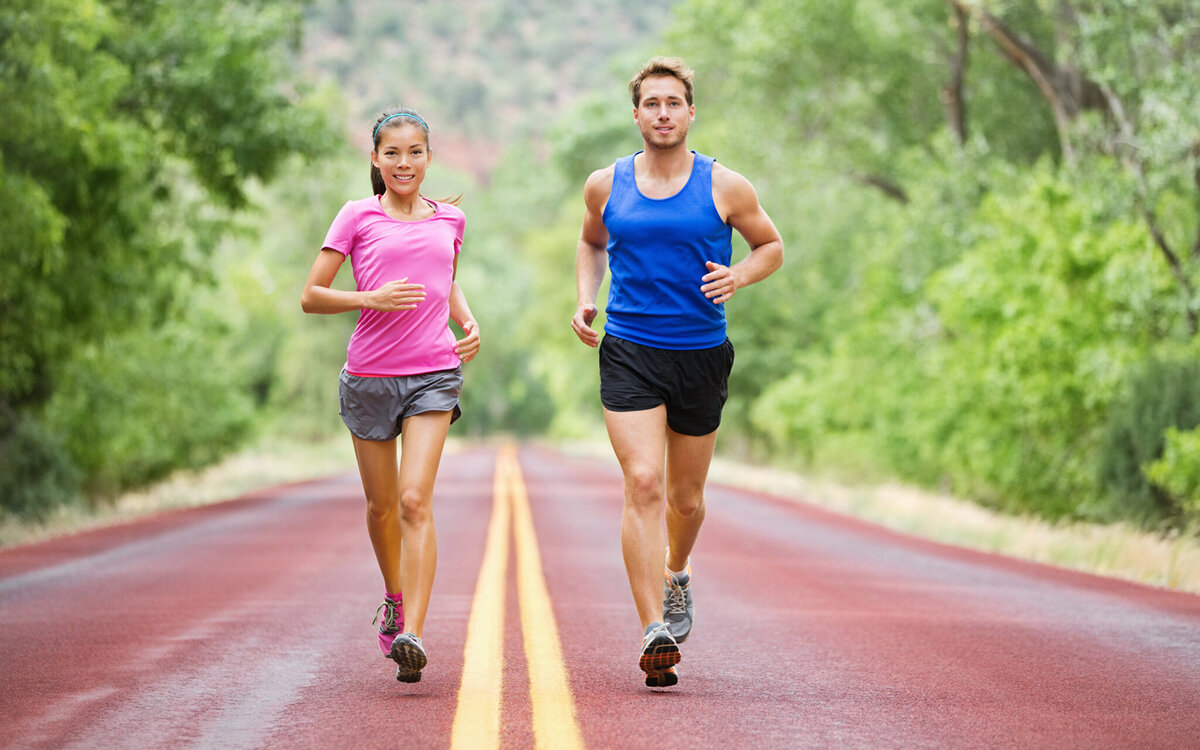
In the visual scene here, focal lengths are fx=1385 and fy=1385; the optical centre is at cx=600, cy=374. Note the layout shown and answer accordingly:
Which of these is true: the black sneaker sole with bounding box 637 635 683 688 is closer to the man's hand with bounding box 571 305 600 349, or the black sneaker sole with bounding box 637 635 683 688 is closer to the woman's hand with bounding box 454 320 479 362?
the man's hand with bounding box 571 305 600 349

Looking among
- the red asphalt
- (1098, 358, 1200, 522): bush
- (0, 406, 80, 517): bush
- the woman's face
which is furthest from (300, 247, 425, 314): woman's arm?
(0, 406, 80, 517): bush

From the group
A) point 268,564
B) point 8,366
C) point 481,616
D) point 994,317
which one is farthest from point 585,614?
point 994,317

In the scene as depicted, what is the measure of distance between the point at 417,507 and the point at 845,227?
31.9 metres

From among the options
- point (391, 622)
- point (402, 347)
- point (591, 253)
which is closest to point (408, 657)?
point (391, 622)

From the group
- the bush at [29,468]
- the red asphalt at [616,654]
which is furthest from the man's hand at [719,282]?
the bush at [29,468]

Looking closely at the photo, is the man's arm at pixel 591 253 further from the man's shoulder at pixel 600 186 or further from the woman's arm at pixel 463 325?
the woman's arm at pixel 463 325

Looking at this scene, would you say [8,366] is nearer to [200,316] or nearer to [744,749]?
[200,316]

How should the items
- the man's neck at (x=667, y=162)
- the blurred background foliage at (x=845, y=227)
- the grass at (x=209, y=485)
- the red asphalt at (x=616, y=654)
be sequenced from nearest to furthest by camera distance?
the red asphalt at (x=616, y=654) < the man's neck at (x=667, y=162) < the grass at (x=209, y=485) < the blurred background foliage at (x=845, y=227)

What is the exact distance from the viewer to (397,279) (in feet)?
18.2

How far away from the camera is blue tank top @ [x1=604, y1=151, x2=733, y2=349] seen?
18.1 feet

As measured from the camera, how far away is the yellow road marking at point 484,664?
15.3 ft

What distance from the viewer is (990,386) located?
1980 cm

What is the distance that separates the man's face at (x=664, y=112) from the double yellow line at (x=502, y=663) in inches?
87.7

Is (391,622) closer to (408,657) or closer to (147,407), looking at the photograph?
(408,657)
